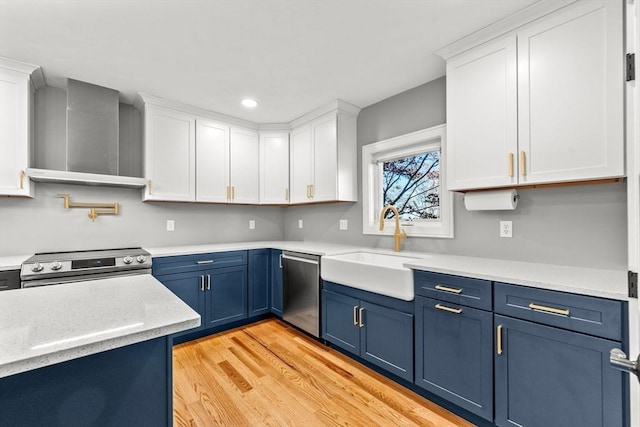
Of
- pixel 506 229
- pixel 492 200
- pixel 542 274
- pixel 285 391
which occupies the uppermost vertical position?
pixel 492 200

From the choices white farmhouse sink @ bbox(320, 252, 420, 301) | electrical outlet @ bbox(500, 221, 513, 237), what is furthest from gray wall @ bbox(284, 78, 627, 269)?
white farmhouse sink @ bbox(320, 252, 420, 301)

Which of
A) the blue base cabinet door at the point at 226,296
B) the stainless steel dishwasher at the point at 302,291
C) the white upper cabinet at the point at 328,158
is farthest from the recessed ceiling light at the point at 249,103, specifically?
the blue base cabinet door at the point at 226,296

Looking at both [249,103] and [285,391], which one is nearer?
[285,391]

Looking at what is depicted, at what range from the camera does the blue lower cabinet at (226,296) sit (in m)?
2.90

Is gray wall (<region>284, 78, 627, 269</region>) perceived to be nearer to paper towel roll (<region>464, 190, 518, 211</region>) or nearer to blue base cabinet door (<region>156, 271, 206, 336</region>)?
paper towel roll (<region>464, 190, 518, 211</region>)

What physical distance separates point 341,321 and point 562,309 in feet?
4.97

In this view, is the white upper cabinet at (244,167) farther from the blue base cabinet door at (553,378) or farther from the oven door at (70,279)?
the blue base cabinet door at (553,378)

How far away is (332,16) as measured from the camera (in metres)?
1.77

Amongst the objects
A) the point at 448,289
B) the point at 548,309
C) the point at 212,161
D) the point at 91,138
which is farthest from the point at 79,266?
the point at 548,309

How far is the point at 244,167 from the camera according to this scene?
3.57m

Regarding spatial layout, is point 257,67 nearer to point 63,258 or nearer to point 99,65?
point 99,65

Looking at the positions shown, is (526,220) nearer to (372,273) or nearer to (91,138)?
(372,273)

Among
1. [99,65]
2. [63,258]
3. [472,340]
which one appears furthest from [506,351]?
[99,65]

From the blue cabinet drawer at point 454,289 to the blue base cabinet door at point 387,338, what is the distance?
0.24m
